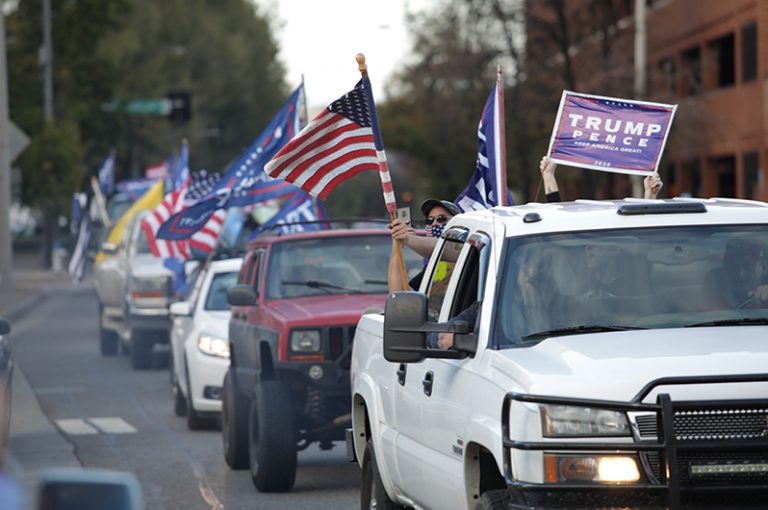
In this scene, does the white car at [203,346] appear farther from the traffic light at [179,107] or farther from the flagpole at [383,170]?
the traffic light at [179,107]

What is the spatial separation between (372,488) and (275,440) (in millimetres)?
2960

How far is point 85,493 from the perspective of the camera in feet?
10.1

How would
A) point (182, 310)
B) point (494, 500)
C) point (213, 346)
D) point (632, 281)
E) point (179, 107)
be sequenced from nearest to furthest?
point (494, 500) → point (632, 281) → point (213, 346) → point (182, 310) → point (179, 107)

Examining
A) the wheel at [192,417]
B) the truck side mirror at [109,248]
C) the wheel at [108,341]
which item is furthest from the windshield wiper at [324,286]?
the truck side mirror at [109,248]

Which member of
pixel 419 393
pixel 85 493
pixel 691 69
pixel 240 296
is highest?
pixel 691 69

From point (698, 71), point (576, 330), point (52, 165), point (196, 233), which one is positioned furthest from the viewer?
point (52, 165)

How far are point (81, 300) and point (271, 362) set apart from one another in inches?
1240

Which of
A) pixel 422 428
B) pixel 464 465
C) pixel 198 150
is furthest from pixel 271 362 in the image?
pixel 198 150

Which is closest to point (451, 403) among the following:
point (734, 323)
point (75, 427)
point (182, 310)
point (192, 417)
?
point (734, 323)

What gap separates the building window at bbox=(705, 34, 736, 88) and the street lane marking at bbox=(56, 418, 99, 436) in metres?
35.6

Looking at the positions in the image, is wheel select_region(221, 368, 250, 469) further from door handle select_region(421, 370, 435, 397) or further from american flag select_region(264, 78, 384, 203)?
door handle select_region(421, 370, 435, 397)

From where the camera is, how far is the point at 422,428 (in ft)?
24.1

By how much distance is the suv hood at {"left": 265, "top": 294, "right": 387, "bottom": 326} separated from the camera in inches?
460

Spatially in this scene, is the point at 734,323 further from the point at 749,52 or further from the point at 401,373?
the point at 749,52
